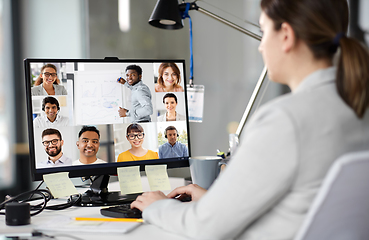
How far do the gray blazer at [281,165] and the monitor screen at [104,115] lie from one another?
53 cm

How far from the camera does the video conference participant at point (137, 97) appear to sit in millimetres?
1112

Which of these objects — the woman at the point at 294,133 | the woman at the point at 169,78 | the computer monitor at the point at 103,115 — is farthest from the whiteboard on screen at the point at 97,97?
the woman at the point at 294,133

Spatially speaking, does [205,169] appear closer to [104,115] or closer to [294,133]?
[104,115]

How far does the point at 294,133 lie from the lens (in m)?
0.54

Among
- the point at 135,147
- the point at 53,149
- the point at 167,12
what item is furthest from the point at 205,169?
the point at 167,12

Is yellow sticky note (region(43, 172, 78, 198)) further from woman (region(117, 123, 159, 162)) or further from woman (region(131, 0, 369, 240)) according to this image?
woman (region(131, 0, 369, 240))

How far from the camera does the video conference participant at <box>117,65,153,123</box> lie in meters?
1.11

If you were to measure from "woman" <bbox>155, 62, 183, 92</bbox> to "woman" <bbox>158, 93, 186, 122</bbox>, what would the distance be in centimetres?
2

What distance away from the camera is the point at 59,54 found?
2.23m

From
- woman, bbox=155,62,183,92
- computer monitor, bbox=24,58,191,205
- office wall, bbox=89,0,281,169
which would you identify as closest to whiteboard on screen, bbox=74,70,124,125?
computer monitor, bbox=24,58,191,205

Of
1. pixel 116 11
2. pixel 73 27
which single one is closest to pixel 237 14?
pixel 116 11

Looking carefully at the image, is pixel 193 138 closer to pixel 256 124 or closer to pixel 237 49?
pixel 237 49

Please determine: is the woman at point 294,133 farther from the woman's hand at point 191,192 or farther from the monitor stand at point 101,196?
the monitor stand at point 101,196

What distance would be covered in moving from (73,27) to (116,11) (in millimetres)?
291
